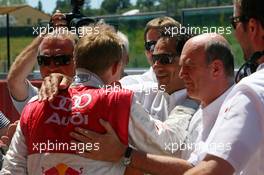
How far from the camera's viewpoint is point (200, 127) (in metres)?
2.66

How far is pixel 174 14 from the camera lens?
907cm

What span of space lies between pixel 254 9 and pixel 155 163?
92cm

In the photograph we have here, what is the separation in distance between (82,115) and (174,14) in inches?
263

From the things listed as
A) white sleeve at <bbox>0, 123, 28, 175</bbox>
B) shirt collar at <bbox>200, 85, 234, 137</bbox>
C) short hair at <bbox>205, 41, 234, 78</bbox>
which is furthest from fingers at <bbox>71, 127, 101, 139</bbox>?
short hair at <bbox>205, 41, 234, 78</bbox>

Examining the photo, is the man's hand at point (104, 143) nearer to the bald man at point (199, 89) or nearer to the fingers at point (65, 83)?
the bald man at point (199, 89)

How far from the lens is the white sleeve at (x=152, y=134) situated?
8.43 feet

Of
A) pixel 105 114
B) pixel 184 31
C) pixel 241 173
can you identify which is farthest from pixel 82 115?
pixel 184 31

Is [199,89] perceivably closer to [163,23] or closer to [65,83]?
[65,83]

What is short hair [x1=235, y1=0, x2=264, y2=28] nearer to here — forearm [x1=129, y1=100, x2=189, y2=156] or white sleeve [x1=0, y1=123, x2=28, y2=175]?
forearm [x1=129, y1=100, x2=189, y2=156]

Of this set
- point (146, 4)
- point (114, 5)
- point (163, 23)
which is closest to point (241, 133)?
point (163, 23)

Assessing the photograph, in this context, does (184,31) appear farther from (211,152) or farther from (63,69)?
(211,152)

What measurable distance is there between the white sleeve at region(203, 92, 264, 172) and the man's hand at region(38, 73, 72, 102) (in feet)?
3.49

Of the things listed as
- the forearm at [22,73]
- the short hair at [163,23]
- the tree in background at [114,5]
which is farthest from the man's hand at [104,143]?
the tree in background at [114,5]

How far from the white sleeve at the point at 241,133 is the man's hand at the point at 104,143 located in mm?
825
